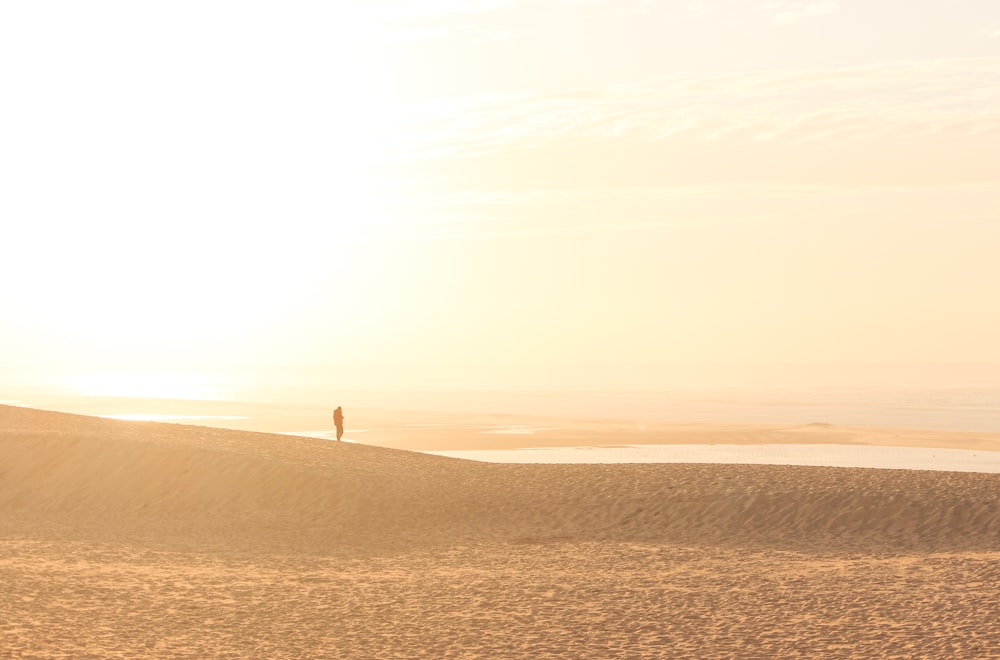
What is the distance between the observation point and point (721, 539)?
24.5 meters

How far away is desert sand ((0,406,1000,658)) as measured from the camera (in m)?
15.2

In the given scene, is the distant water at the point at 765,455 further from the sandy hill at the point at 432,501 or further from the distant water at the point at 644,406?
the distant water at the point at 644,406

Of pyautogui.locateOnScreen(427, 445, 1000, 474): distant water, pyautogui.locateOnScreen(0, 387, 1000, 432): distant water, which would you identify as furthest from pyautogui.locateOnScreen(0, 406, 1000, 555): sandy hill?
pyautogui.locateOnScreen(0, 387, 1000, 432): distant water

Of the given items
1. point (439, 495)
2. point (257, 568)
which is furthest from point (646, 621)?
point (439, 495)

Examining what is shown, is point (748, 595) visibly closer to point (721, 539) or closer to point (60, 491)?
point (721, 539)

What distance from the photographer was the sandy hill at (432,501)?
24.8 meters

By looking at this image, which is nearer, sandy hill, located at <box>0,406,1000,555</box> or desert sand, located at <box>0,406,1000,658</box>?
desert sand, located at <box>0,406,1000,658</box>

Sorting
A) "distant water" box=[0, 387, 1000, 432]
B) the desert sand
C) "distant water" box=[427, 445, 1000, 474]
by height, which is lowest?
the desert sand

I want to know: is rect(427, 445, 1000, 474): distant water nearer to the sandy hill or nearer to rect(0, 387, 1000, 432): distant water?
the sandy hill

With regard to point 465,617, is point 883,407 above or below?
above

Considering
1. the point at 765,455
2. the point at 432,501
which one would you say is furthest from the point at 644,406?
the point at 432,501

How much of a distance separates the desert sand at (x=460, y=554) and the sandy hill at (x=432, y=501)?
95mm

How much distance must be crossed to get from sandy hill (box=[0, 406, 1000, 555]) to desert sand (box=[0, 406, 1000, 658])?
95 millimetres

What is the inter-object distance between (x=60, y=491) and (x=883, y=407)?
211 ft
